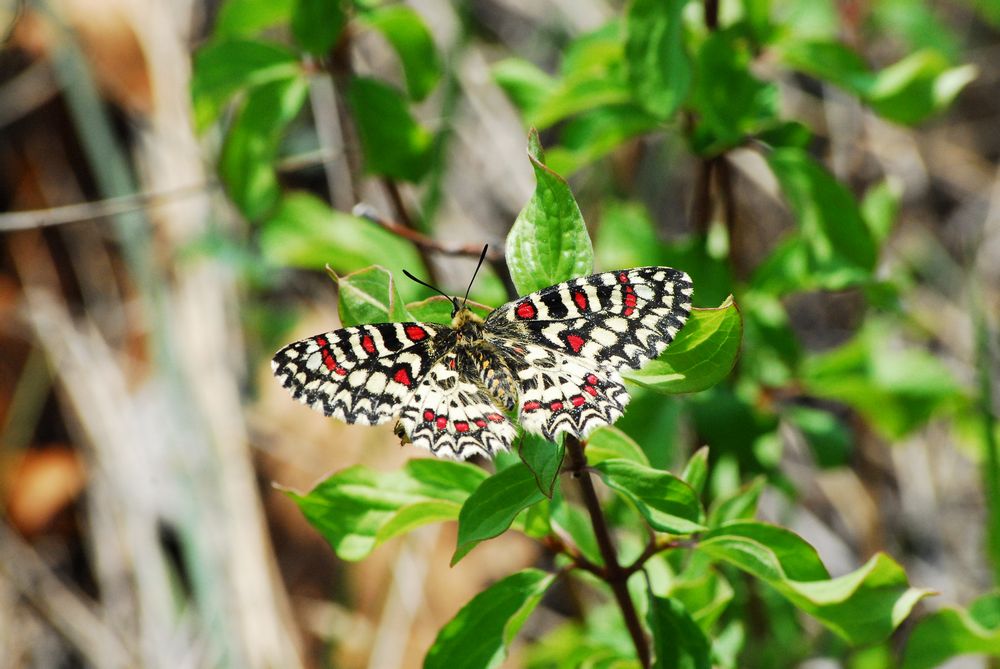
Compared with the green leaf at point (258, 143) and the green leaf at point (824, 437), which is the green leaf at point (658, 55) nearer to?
the green leaf at point (258, 143)

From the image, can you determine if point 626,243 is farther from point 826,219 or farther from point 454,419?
point 454,419

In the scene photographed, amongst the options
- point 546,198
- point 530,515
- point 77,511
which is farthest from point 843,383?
point 77,511

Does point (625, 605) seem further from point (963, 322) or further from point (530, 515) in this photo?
point (963, 322)

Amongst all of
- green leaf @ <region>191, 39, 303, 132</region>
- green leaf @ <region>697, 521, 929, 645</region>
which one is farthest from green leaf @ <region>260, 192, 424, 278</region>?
green leaf @ <region>697, 521, 929, 645</region>

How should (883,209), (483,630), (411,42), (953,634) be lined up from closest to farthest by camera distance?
(483,630) < (953,634) < (411,42) < (883,209)

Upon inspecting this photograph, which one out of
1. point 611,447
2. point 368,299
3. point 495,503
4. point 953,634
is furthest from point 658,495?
point 953,634

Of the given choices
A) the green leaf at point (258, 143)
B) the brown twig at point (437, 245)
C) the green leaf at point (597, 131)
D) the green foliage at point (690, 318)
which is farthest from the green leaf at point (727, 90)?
the green leaf at point (258, 143)
